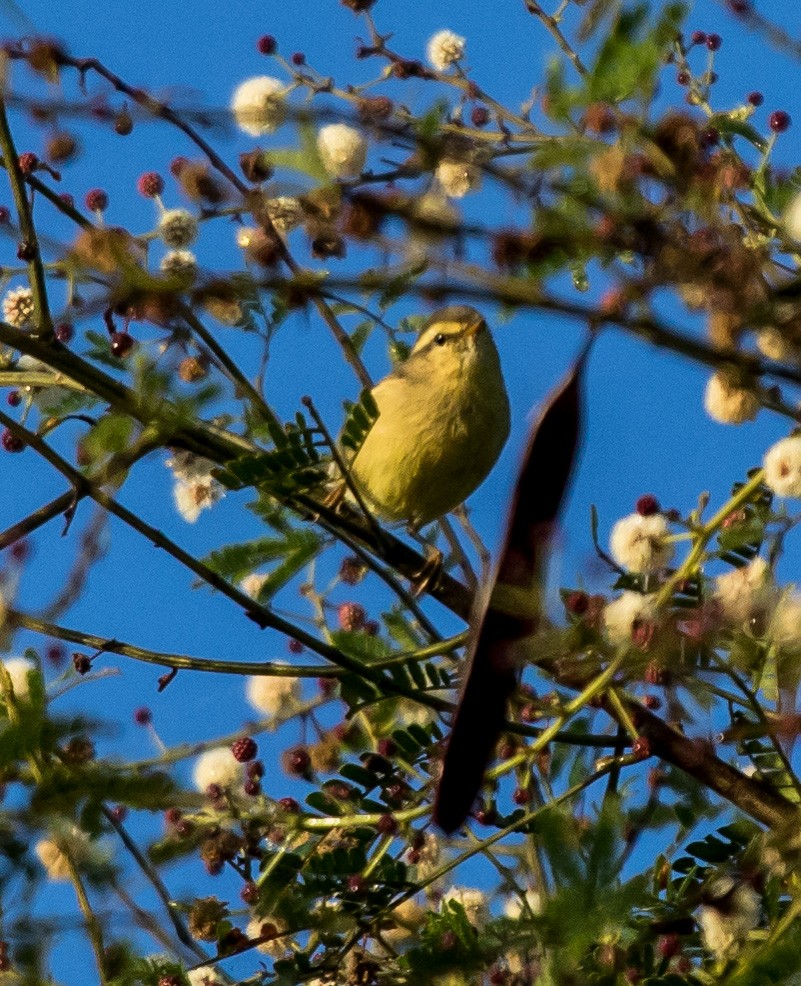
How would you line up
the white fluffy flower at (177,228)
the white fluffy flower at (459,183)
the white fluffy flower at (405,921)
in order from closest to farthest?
the white fluffy flower at (405,921) < the white fluffy flower at (459,183) < the white fluffy flower at (177,228)

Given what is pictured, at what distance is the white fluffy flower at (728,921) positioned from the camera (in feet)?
6.26

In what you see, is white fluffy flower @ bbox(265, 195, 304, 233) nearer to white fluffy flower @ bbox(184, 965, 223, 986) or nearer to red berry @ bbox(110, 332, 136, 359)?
red berry @ bbox(110, 332, 136, 359)

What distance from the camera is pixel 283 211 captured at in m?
1.65

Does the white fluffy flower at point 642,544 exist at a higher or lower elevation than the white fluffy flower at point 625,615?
higher

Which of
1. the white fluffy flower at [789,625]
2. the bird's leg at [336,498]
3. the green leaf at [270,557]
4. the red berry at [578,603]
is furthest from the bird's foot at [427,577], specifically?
the white fluffy flower at [789,625]

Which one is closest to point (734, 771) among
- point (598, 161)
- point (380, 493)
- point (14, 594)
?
point (14, 594)

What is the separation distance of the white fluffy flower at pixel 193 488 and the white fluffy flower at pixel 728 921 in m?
1.31

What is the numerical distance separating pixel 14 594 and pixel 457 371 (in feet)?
7.30

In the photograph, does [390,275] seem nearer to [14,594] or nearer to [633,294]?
[633,294]

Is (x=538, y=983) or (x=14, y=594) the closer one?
(x=538, y=983)

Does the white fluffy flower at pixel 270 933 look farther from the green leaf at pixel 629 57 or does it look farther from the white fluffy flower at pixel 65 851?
the green leaf at pixel 629 57

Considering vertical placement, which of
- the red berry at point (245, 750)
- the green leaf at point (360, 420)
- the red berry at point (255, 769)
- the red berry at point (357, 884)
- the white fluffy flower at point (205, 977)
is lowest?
the red berry at point (357, 884)

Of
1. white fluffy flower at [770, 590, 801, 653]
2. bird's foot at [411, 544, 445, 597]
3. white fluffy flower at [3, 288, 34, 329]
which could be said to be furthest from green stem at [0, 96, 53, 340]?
bird's foot at [411, 544, 445, 597]

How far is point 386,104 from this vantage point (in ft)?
7.79
